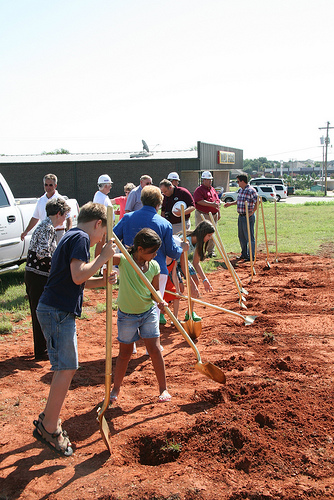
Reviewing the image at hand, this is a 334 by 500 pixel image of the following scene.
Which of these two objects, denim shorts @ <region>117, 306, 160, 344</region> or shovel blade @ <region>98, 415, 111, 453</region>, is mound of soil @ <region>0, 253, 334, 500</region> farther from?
denim shorts @ <region>117, 306, 160, 344</region>

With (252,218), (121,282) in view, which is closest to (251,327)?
(121,282)

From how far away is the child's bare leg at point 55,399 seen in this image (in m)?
3.49

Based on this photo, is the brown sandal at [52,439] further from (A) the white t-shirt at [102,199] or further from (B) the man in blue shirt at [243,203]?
(B) the man in blue shirt at [243,203]

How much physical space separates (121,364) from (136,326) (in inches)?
16.6

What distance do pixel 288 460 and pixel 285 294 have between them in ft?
16.8

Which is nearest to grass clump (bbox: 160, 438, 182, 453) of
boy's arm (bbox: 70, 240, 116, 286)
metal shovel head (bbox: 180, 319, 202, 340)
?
boy's arm (bbox: 70, 240, 116, 286)

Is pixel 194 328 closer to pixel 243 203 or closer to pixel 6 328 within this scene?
pixel 6 328

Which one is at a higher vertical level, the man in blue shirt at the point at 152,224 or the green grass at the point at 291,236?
the man in blue shirt at the point at 152,224

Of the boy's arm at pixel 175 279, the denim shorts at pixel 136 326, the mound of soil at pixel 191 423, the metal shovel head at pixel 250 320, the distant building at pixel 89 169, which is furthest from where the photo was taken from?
the distant building at pixel 89 169

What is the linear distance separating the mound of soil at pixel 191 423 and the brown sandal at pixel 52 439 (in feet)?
0.23

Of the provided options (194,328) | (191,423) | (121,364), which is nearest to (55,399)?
(121,364)

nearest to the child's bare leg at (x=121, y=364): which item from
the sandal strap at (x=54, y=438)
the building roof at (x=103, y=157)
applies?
the sandal strap at (x=54, y=438)

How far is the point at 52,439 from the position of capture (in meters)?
3.54

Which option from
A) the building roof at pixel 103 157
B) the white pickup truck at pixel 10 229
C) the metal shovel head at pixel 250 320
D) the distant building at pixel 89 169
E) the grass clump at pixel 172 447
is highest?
the building roof at pixel 103 157
